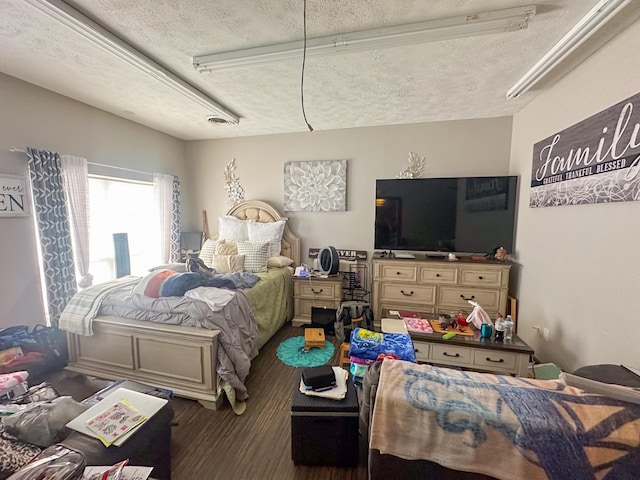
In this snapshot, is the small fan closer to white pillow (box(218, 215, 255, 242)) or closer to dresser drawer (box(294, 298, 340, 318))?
dresser drawer (box(294, 298, 340, 318))

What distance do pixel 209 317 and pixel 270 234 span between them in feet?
5.60

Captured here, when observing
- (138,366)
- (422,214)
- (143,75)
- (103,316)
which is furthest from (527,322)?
(143,75)

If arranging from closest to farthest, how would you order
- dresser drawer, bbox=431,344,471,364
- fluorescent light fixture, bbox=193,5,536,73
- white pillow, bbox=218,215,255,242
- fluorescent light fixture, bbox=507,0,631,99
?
fluorescent light fixture, bbox=507,0,631,99, fluorescent light fixture, bbox=193,5,536,73, dresser drawer, bbox=431,344,471,364, white pillow, bbox=218,215,255,242

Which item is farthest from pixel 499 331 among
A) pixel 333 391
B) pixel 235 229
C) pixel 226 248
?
pixel 235 229

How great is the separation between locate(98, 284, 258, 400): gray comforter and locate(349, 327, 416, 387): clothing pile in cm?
85

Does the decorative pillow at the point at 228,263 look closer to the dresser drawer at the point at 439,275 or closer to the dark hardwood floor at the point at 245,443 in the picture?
the dark hardwood floor at the point at 245,443

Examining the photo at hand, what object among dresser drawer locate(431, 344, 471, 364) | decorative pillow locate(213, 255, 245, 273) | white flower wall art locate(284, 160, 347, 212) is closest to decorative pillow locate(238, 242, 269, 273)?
decorative pillow locate(213, 255, 245, 273)

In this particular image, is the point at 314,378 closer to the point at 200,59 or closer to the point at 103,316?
the point at 103,316

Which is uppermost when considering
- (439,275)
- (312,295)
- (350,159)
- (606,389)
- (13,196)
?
(350,159)

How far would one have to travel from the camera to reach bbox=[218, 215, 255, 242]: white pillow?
3.56m

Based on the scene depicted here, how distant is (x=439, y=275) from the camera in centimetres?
281

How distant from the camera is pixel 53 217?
7.63 ft

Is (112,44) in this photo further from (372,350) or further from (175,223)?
(372,350)

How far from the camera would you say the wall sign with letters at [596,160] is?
1.47 m
